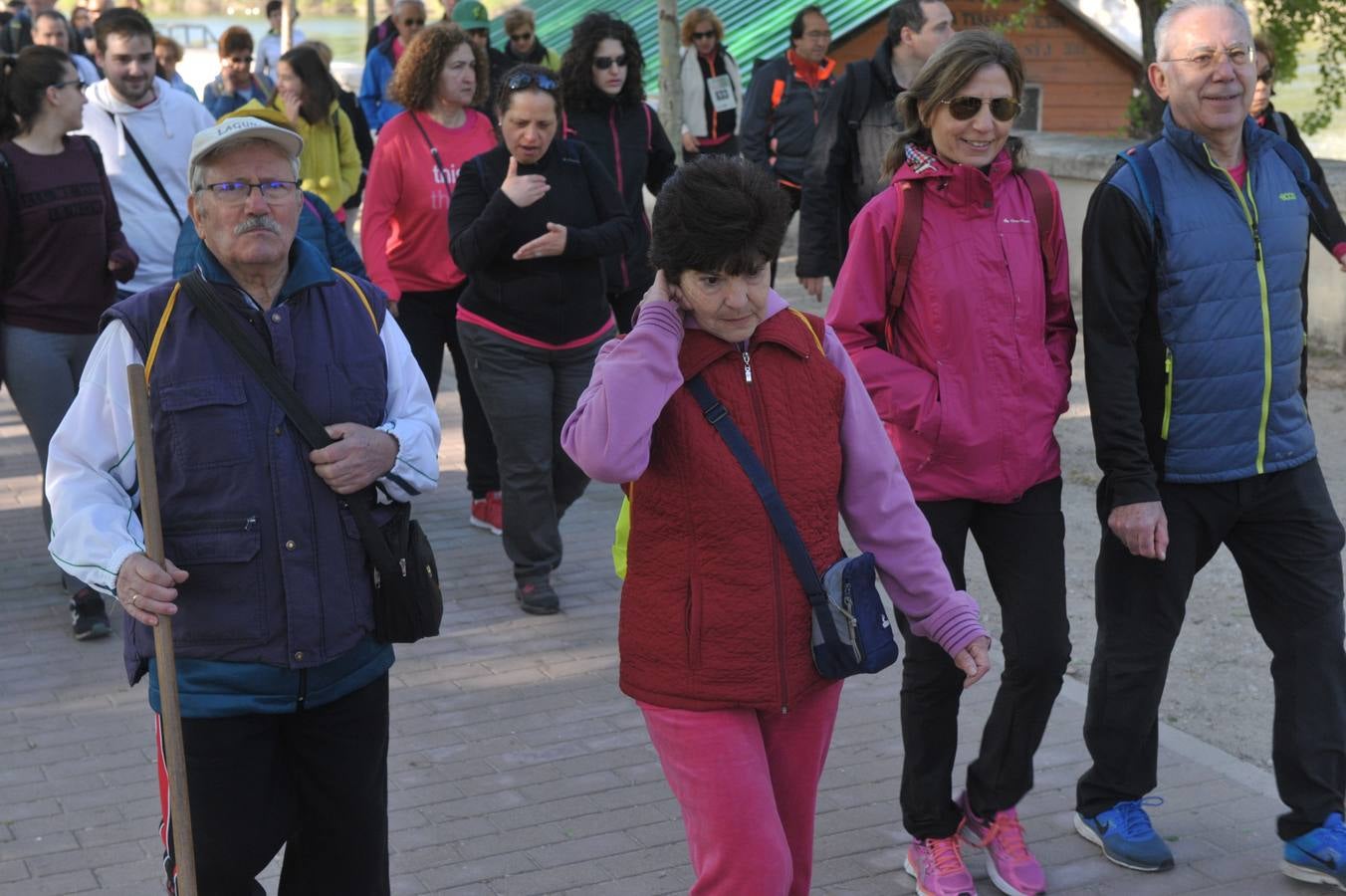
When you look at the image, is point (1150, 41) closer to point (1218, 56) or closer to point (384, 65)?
point (384, 65)

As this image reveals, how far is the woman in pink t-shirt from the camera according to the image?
7672 mm

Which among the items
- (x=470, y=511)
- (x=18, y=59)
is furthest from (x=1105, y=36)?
(x=18, y=59)

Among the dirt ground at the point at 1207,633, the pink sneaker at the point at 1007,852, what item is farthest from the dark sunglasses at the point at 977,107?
the dirt ground at the point at 1207,633

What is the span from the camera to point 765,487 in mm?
3271

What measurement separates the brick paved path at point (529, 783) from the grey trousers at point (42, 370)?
850 millimetres

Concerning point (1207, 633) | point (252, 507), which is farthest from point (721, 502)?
point (1207, 633)

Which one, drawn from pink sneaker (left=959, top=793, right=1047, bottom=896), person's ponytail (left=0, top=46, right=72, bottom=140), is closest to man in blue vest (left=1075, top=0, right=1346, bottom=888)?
pink sneaker (left=959, top=793, right=1047, bottom=896)

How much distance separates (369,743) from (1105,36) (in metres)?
18.2

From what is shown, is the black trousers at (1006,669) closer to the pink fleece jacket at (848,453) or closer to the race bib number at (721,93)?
the pink fleece jacket at (848,453)

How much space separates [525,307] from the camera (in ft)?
21.9

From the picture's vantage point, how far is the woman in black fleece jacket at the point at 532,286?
6.52 metres

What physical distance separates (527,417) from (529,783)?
6.26 feet

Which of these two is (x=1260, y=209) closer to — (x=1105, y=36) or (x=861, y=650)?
(x=861, y=650)

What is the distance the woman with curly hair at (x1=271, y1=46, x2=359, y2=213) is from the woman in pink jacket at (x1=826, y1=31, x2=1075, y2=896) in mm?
5942
